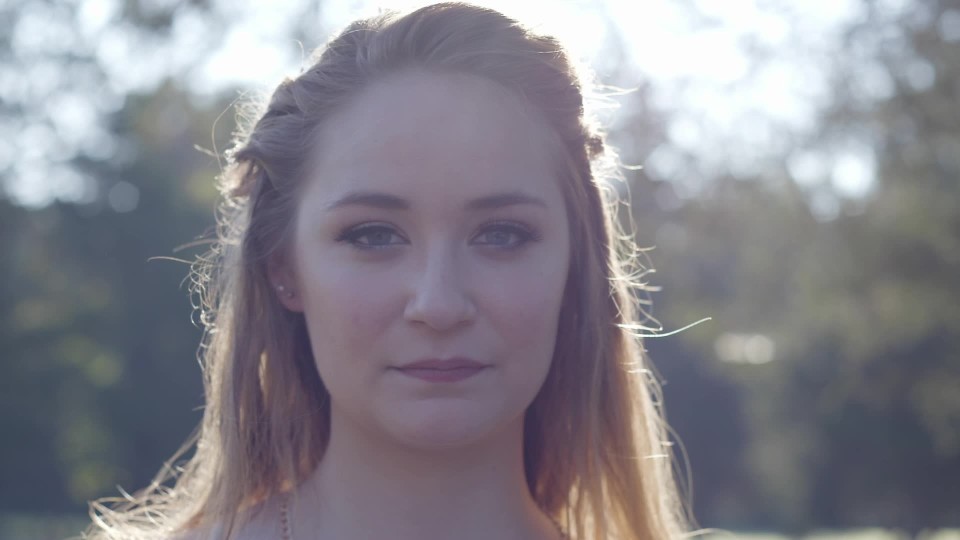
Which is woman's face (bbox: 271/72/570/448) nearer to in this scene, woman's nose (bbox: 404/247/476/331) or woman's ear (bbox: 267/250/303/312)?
woman's nose (bbox: 404/247/476/331)

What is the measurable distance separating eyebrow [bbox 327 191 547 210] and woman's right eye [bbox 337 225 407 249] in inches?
1.9

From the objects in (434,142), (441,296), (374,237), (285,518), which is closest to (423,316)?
(441,296)

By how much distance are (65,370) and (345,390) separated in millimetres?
18315

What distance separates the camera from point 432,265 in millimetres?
2246

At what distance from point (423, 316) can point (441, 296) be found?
0.05 m

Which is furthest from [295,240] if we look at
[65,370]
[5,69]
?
[5,69]

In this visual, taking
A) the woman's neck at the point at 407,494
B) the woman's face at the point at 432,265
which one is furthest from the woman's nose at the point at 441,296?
the woman's neck at the point at 407,494

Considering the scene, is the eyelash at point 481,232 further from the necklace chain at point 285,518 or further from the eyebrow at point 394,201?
the necklace chain at point 285,518

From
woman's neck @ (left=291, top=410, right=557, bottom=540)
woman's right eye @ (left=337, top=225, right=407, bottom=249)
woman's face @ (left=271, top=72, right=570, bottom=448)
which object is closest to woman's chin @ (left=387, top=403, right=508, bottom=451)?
woman's face @ (left=271, top=72, right=570, bottom=448)

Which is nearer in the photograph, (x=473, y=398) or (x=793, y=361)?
(x=473, y=398)

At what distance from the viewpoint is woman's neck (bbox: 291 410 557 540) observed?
8.06ft

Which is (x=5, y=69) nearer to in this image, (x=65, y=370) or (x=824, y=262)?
(x=65, y=370)

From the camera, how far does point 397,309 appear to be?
2.25 metres

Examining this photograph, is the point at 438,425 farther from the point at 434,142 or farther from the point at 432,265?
the point at 434,142
